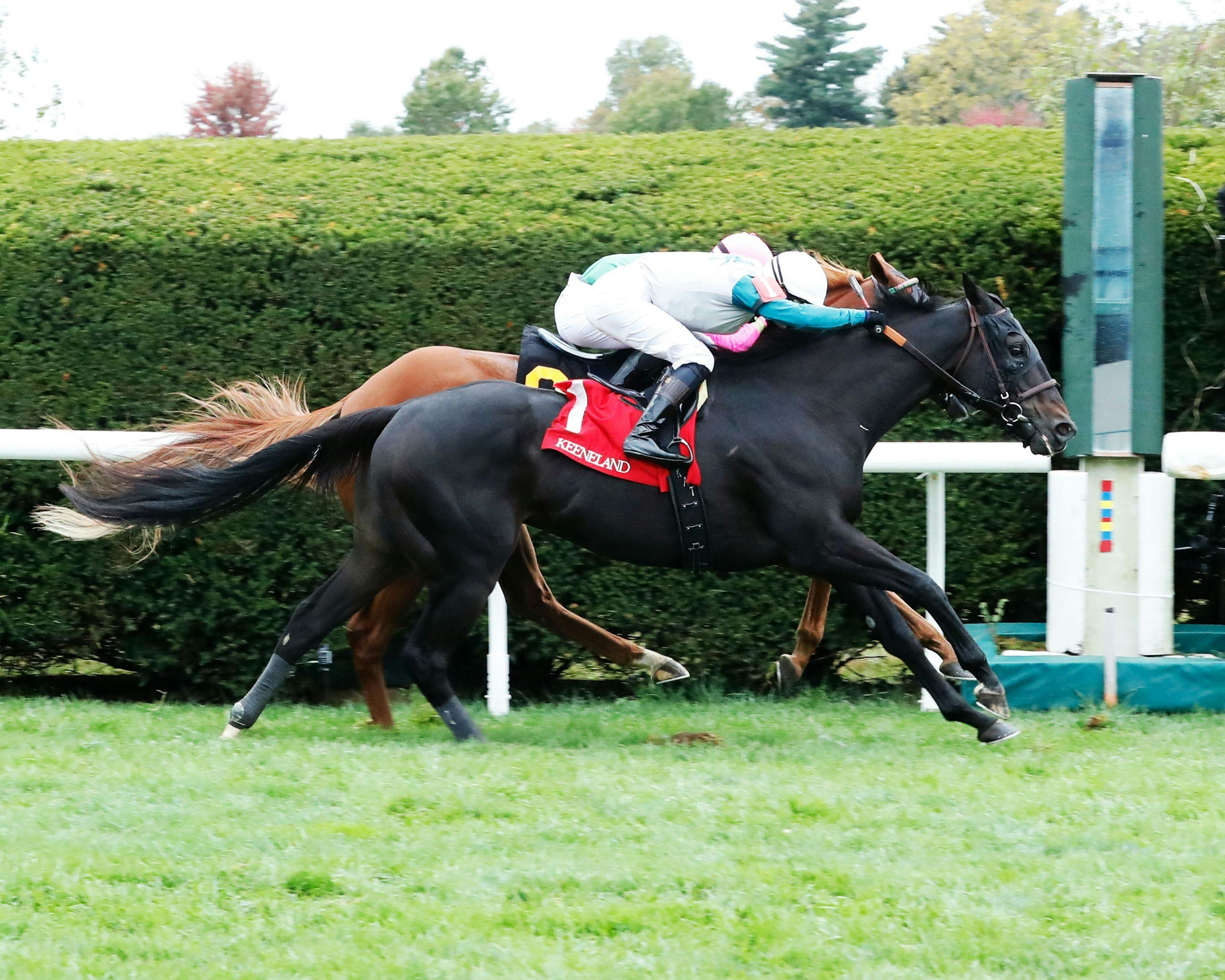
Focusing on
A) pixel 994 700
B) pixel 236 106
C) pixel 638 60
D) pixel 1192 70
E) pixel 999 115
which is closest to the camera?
pixel 994 700

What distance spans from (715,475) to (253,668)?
253 cm

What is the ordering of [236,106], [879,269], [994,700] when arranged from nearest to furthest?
[994,700] → [879,269] → [236,106]

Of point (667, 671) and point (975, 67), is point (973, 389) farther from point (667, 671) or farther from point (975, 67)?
point (975, 67)

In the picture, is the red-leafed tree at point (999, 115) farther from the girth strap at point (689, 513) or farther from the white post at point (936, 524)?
the girth strap at point (689, 513)

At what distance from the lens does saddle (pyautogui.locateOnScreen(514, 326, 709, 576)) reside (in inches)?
200

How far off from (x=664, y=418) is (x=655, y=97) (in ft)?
129

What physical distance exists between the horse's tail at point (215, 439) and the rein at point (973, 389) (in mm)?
2176

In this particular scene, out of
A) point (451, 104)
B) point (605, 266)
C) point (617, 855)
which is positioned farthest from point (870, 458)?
point (451, 104)

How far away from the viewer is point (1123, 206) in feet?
19.1

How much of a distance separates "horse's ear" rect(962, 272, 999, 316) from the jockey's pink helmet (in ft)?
2.39

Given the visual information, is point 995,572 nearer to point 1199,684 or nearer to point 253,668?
point 1199,684

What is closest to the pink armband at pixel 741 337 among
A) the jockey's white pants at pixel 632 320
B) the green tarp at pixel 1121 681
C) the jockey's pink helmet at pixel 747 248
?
the jockey's white pants at pixel 632 320

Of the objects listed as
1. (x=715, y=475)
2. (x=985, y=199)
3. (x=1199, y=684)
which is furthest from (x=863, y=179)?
(x=1199, y=684)

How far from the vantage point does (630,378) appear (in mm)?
5137
